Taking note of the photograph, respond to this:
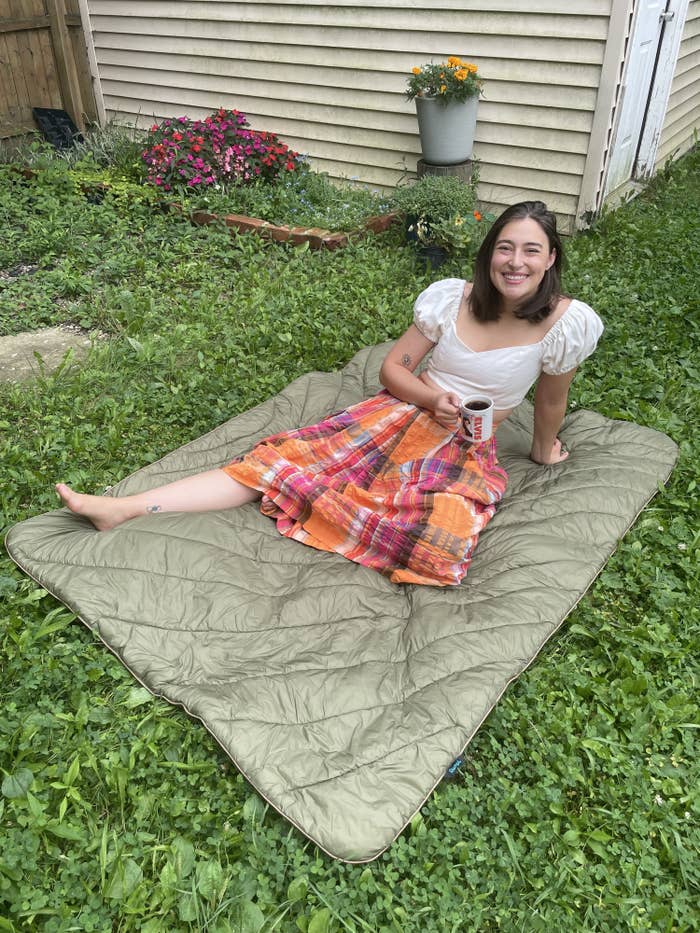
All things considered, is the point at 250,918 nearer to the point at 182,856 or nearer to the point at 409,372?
the point at 182,856

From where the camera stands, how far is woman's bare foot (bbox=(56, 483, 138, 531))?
2596 millimetres

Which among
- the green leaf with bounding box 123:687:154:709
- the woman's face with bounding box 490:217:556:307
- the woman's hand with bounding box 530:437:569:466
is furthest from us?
the woman's hand with bounding box 530:437:569:466

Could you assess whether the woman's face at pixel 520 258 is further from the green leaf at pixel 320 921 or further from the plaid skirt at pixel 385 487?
the green leaf at pixel 320 921

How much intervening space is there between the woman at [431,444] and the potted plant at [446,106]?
307 centimetres

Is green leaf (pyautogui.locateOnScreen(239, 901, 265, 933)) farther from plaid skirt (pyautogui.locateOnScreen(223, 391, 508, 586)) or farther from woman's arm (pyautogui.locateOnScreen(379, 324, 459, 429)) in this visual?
woman's arm (pyautogui.locateOnScreen(379, 324, 459, 429))

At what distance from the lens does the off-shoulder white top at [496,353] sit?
266 centimetres

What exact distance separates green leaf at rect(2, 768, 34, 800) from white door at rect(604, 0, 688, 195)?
210 inches

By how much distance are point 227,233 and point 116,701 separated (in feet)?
13.3

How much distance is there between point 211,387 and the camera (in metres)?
3.70

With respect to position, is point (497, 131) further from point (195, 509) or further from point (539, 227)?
point (195, 509)

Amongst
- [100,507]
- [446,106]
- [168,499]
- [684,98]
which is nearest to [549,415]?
[168,499]

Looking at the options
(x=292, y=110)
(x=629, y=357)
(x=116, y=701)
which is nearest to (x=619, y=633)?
(x=116, y=701)

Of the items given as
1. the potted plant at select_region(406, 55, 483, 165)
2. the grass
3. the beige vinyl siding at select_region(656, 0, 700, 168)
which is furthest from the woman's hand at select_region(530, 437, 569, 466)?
the beige vinyl siding at select_region(656, 0, 700, 168)

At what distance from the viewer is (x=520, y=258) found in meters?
2.51
